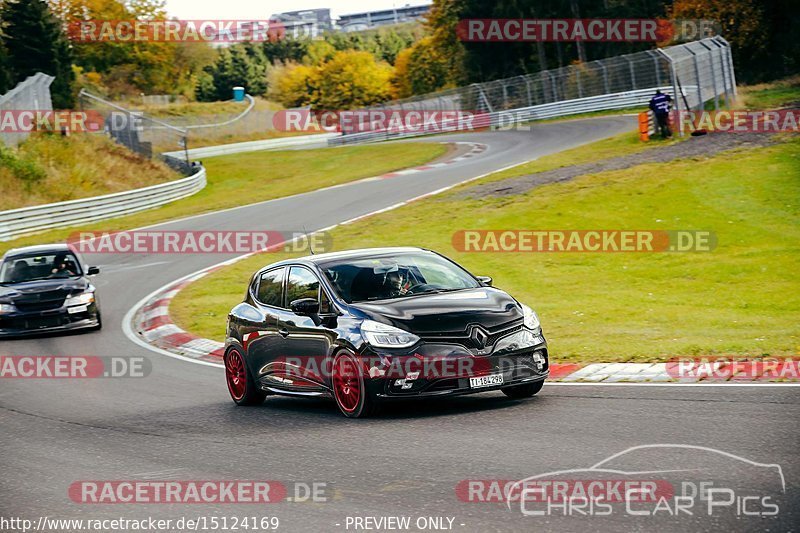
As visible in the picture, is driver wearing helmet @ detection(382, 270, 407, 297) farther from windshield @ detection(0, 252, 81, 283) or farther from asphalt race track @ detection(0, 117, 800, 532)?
windshield @ detection(0, 252, 81, 283)

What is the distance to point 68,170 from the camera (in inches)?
1681

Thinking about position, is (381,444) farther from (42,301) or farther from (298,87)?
(298,87)

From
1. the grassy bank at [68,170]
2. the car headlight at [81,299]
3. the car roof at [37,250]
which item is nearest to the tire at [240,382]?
the car headlight at [81,299]

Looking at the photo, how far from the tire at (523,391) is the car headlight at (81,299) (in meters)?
10.7

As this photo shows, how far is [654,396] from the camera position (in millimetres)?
9773

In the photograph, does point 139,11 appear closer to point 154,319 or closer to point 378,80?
point 378,80

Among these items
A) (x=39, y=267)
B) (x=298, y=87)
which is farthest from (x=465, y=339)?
(x=298, y=87)

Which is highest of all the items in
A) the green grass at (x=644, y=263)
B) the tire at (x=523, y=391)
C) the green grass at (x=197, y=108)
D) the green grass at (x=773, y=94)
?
the green grass at (x=197, y=108)

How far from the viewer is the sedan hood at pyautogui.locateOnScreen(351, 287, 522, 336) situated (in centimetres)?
953

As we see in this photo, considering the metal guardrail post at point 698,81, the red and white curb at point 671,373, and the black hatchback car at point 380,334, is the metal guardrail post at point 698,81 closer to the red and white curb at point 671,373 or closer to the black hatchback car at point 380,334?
the red and white curb at point 671,373

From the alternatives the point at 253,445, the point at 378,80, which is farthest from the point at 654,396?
the point at 378,80

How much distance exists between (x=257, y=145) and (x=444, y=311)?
221ft

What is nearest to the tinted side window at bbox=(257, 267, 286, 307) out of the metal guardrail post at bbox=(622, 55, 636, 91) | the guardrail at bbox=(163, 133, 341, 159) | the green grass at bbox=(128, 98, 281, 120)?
the metal guardrail post at bbox=(622, 55, 636, 91)

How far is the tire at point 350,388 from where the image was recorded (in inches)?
376
